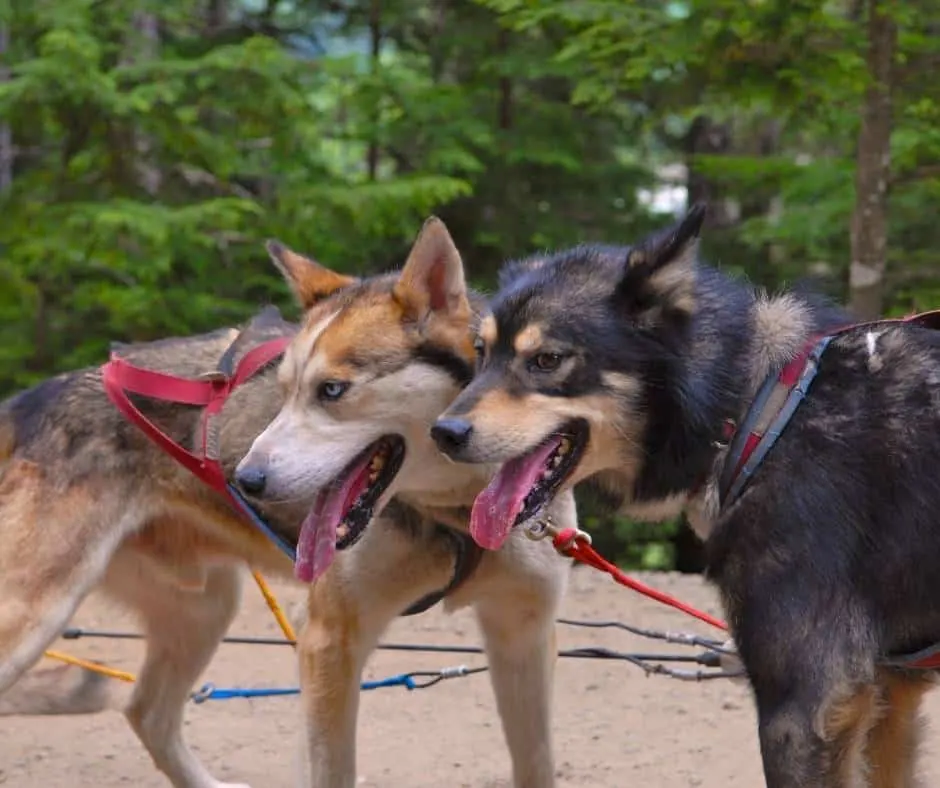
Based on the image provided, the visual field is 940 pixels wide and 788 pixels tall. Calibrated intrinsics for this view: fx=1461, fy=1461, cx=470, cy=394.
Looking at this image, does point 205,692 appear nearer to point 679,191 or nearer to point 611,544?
point 611,544

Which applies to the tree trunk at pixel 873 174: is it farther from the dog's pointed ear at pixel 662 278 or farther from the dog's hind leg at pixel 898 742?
the dog's pointed ear at pixel 662 278

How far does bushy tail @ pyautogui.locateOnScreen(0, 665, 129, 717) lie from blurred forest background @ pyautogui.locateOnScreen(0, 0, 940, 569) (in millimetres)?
4415

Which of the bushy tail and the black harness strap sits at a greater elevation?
the black harness strap

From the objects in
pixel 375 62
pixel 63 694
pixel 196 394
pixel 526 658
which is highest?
Result: pixel 196 394

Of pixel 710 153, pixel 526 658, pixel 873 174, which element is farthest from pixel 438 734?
pixel 710 153

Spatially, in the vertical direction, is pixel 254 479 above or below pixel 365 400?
below

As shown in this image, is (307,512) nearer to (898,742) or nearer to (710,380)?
(710,380)

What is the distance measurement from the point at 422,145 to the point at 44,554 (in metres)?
7.25

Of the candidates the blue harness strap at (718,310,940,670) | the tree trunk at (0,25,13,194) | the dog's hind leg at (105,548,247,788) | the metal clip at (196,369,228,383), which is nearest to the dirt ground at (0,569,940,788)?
the dog's hind leg at (105,548,247,788)

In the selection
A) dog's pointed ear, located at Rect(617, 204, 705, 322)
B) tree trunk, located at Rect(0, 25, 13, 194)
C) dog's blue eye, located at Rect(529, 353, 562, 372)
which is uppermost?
dog's pointed ear, located at Rect(617, 204, 705, 322)

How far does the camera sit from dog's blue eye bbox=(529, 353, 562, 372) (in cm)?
368

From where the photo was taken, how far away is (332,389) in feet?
14.1

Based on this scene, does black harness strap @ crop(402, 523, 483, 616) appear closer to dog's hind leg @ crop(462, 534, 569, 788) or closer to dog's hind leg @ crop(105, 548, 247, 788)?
dog's hind leg @ crop(462, 534, 569, 788)

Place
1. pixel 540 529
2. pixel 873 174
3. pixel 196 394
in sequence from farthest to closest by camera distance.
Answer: pixel 873 174 < pixel 196 394 < pixel 540 529
